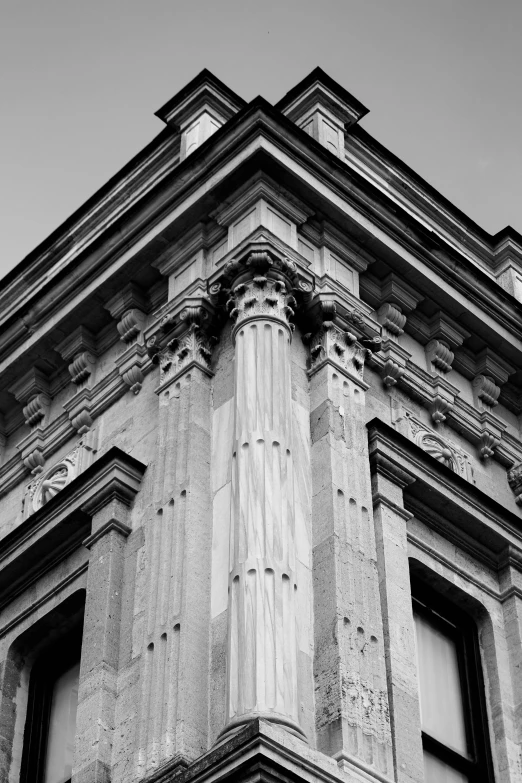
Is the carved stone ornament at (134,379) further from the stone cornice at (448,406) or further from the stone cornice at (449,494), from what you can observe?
the stone cornice at (449,494)

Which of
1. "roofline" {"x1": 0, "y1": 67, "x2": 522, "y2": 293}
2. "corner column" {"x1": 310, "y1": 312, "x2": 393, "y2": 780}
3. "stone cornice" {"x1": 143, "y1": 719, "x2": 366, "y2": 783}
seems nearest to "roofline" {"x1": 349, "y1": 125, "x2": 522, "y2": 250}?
"roofline" {"x1": 0, "y1": 67, "x2": 522, "y2": 293}

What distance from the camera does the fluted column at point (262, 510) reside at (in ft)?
50.8

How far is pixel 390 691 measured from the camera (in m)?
17.1

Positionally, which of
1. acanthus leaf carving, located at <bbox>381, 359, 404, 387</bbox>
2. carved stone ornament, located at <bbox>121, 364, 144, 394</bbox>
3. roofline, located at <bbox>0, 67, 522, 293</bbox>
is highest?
roofline, located at <bbox>0, 67, 522, 293</bbox>

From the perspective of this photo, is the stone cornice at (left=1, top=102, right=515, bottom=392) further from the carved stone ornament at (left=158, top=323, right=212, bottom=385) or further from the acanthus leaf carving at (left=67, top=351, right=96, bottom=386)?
the carved stone ornament at (left=158, top=323, right=212, bottom=385)

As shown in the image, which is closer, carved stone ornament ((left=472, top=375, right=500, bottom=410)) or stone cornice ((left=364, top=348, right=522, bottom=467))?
stone cornice ((left=364, top=348, right=522, bottom=467))

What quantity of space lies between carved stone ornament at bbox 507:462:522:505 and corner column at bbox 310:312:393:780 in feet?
A: 9.30

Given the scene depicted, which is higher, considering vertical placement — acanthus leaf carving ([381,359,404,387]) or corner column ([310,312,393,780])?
acanthus leaf carving ([381,359,404,387])

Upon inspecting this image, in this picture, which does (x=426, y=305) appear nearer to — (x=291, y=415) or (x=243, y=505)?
(x=291, y=415)

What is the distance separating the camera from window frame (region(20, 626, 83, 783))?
756 inches

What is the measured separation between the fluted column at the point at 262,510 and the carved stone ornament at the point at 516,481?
13.9 ft

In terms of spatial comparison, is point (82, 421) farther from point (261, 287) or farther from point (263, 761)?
point (263, 761)

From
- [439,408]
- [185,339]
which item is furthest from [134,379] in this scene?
[439,408]

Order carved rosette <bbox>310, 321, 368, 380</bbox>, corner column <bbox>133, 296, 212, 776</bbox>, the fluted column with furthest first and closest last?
carved rosette <bbox>310, 321, 368, 380</bbox>, corner column <bbox>133, 296, 212, 776</bbox>, the fluted column
